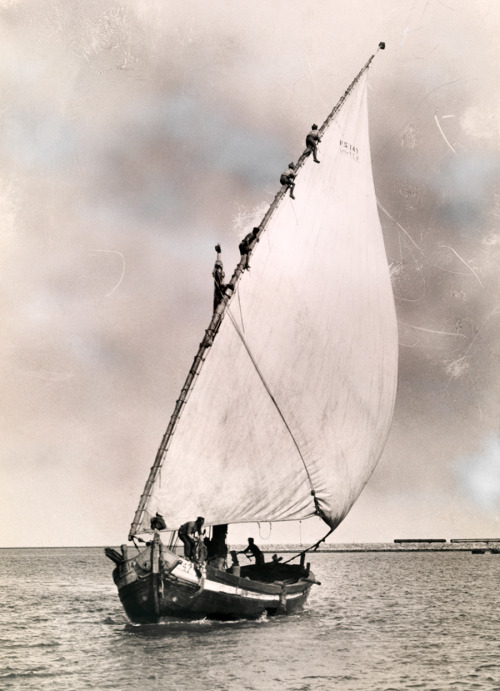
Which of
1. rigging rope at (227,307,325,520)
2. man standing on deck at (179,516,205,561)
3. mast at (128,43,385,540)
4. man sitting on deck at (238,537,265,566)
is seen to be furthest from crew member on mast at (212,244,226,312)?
man sitting on deck at (238,537,265,566)

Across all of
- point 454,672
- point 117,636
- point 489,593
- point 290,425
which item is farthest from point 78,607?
point 489,593

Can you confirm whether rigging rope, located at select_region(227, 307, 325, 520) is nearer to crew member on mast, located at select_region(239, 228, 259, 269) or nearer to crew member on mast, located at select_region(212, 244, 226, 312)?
crew member on mast, located at select_region(212, 244, 226, 312)

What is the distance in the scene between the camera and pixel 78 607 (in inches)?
1220

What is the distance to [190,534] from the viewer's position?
66.8 feet

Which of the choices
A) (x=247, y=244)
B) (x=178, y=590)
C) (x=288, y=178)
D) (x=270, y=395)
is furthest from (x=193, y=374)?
(x=288, y=178)

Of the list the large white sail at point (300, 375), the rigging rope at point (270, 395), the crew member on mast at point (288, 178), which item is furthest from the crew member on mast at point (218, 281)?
the crew member on mast at point (288, 178)

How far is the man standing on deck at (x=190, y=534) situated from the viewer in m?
20.2

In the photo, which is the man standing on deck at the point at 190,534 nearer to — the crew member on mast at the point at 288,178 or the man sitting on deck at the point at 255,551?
the man sitting on deck at the point at 255,551

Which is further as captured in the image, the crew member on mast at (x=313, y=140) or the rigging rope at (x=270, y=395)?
the crew member on mast at (x=313, y=140)

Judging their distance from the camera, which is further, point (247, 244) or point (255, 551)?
point (255, 551)

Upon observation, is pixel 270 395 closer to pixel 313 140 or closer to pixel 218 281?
pixel 218 281

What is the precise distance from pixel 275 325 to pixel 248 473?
436 centimetres

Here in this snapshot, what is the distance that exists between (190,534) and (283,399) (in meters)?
4.80

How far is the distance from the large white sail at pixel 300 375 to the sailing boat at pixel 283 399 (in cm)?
4
